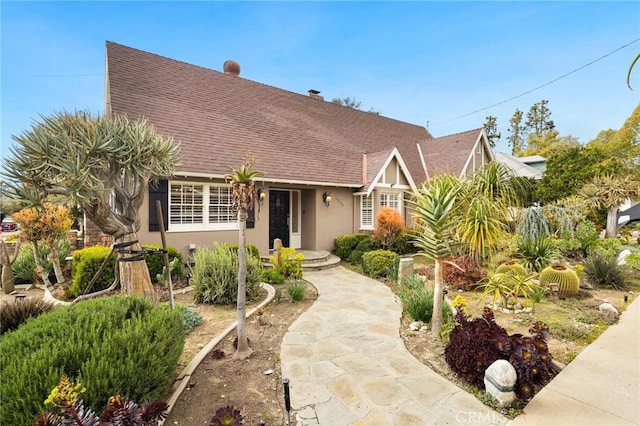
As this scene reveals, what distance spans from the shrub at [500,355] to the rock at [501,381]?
0.14 meters

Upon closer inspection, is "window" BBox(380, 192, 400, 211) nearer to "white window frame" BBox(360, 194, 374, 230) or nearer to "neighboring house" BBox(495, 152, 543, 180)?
"white window frame" BBox(360, 194, 374, 230)

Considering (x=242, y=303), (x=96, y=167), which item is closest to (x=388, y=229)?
(x=242, y=303)

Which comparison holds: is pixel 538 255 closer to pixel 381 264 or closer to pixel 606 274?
pixel 606 274

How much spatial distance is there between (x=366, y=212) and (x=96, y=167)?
10.6 m

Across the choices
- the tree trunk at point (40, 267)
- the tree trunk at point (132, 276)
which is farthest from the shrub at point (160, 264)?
the tree trunk at point (132, 276)

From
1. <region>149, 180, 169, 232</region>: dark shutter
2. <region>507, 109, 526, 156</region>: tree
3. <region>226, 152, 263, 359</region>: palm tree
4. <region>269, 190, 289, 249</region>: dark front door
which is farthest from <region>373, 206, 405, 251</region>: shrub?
<region>507, 109, 526, 156</region>: tree

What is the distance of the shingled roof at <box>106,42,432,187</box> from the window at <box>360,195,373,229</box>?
986mm

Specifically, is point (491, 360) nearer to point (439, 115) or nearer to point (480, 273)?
point (480, 273)

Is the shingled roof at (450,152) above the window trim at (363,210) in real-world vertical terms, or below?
above

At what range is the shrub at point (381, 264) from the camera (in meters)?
9.09

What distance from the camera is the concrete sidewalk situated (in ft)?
9.21

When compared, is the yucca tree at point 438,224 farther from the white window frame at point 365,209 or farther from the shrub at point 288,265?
the white window frame at point 365,209

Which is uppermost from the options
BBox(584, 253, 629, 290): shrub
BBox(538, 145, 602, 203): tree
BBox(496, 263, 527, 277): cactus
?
BBox(538, 145, 602, 203): tree

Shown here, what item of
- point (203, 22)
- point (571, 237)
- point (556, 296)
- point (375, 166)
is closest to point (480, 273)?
point (556, 296)
